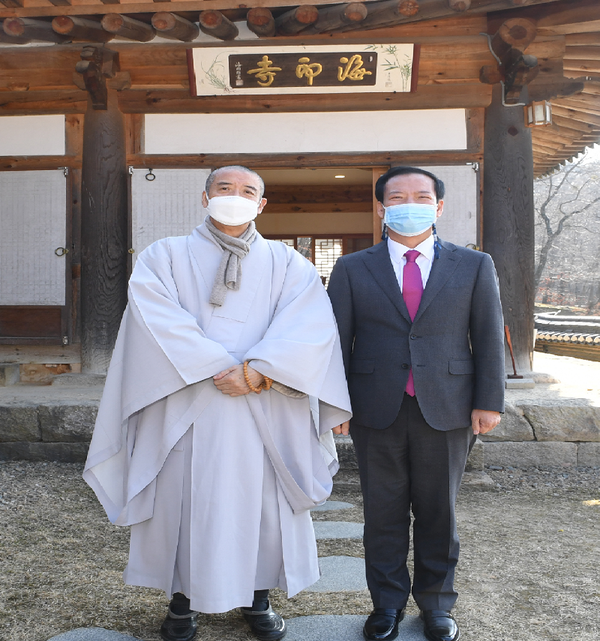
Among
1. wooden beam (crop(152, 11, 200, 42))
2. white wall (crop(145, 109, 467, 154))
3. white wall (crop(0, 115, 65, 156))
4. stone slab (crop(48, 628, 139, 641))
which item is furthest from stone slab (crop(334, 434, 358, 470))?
white wall (crop(0, 115, 65, 156))

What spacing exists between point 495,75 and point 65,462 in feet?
17.1

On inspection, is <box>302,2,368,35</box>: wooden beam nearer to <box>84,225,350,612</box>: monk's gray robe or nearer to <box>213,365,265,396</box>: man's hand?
<box>84,225,350,612</box>: monk's gray robe

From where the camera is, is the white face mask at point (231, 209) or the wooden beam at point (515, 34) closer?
the white face mask at point (231, 209)

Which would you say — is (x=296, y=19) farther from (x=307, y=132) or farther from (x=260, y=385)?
(x=260, y=385)

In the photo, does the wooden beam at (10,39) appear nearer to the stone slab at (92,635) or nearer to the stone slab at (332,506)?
the stone slab at (332,506)

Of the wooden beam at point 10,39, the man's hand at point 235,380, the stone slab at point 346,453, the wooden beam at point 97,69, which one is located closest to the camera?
the man's hand at point 235,380

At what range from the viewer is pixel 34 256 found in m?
6.33

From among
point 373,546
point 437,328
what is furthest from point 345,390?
point 373,546

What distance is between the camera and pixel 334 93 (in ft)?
19.6

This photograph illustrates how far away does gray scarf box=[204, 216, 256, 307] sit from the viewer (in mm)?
2350

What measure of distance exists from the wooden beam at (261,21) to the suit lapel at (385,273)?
11.5ft

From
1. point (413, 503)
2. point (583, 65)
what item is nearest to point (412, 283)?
point (413, 503)

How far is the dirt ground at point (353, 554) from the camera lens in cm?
244

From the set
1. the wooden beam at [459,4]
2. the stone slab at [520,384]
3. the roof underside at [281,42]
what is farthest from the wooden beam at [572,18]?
the stone slab at [520,384]
